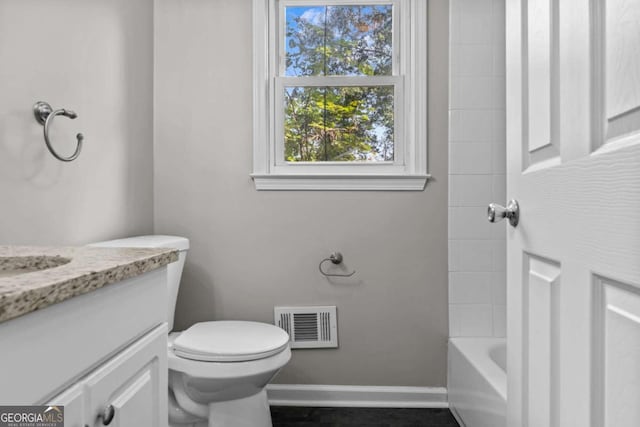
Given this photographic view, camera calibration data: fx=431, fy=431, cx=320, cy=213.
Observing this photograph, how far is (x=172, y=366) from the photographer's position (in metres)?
1.52

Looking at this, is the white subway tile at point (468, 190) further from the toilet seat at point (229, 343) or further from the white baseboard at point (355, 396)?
the toilet seat at point (229, 343)

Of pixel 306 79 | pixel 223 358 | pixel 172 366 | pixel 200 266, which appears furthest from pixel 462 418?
pixel 306 79

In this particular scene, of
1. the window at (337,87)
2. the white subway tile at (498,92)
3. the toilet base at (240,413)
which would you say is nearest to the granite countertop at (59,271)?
the toilet base at (240,413)

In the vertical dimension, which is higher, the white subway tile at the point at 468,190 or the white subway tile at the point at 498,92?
the white subway tile at the point at 498,92

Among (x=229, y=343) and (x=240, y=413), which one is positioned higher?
(x=229, y=343)

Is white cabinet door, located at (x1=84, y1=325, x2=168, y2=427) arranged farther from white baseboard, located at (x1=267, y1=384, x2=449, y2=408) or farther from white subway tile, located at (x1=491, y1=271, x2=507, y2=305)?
white subway tile, located at (x1=491, y1=271, x2=507, y2=305)

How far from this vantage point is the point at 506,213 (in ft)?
3.33

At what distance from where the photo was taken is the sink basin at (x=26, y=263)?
90cm

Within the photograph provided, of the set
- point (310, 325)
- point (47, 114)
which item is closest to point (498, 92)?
point (310, 325)

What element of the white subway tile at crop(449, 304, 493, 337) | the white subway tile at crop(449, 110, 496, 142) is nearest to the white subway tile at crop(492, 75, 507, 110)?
the white subway tile at crop(449, 110, 496, 142)

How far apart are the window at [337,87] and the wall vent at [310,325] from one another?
0.67 metres

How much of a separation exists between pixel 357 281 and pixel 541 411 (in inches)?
48.7

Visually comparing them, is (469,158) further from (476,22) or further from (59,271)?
(59,271)

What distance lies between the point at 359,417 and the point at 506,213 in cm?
132
